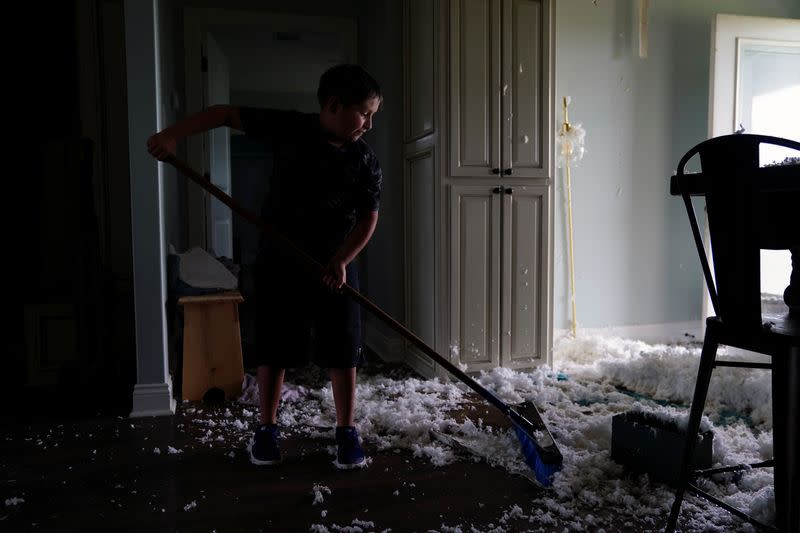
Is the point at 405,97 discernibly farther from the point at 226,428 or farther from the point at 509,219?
the point at 226,428

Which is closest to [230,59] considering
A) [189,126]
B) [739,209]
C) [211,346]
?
[211,346]

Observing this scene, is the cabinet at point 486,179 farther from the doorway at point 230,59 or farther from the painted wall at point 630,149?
the doorway at point 230,59

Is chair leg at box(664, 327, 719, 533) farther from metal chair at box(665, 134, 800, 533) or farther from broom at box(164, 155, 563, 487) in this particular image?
broom at box(164, 155, 563, 487)

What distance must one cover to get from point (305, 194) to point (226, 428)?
954 millimetres

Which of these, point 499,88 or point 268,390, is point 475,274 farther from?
point 268,390

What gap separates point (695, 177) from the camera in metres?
1.31

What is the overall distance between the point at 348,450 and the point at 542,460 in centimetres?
58

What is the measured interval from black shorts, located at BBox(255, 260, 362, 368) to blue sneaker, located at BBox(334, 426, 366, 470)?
206 millimetres

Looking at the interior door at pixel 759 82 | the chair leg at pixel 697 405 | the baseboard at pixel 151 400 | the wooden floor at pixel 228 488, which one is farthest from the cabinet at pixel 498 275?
the chair leg at pixel 697 405

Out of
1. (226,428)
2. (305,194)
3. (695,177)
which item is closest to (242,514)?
(226,428)

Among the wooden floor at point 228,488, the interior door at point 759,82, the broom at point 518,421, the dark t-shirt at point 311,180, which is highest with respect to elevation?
the interior door at point 759,82

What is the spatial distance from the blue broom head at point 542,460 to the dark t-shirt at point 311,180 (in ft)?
2.64

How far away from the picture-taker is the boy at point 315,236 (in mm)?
1708

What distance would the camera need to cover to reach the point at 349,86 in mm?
1633
